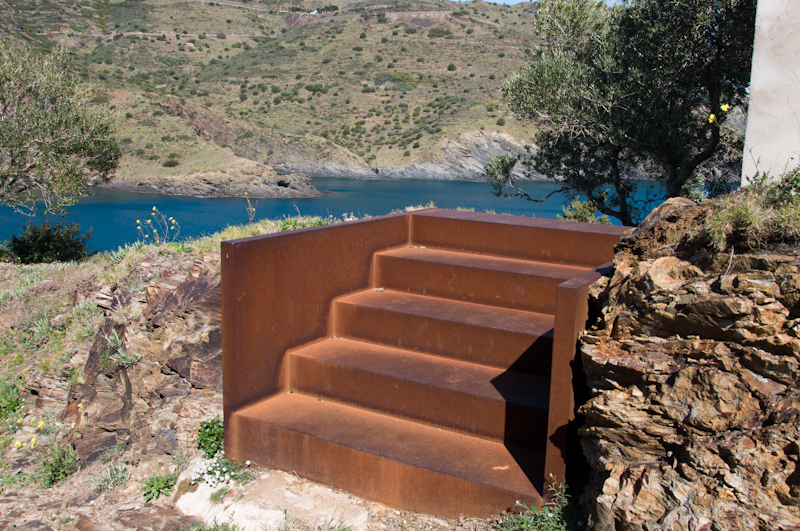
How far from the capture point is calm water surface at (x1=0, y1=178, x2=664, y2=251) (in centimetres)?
1959

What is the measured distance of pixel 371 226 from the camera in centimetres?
499

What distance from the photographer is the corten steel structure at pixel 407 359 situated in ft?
10.5

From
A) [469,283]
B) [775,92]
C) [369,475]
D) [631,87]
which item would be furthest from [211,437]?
[631,87]

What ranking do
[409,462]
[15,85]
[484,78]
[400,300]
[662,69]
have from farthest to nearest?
[484,78], [15,85], [662,69], [400,300], [409,462]

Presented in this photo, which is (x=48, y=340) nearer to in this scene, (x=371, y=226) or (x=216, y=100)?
(x=371, y=226)

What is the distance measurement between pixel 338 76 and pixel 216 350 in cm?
4946

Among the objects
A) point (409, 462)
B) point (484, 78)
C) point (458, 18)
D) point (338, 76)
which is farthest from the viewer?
point (458, 18)

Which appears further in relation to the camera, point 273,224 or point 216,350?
point 273,224

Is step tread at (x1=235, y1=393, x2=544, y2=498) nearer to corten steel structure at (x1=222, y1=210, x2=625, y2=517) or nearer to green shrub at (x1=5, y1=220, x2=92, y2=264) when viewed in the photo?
corten steel structure at (x1=222, y1=210, x2=625, y2=517)

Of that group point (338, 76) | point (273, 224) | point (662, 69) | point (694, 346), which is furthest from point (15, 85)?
point (338, 76)

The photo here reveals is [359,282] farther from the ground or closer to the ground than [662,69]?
closer to the ground

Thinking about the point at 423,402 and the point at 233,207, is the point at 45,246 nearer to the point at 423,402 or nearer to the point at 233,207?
the point at 233,207

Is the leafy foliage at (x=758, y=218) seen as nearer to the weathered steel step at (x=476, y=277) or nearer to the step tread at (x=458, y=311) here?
the step tread at (x=458, y=311)

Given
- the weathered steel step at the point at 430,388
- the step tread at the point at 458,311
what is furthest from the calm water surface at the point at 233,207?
the weathered steel step at the point at 430,388
